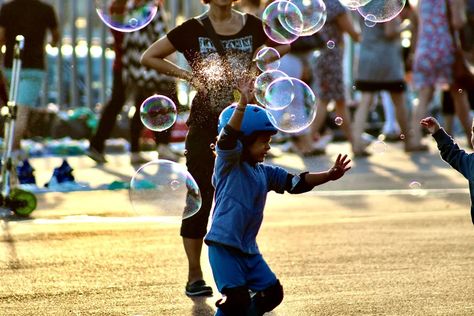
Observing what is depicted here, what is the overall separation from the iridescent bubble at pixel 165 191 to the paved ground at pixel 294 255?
1.29 feet

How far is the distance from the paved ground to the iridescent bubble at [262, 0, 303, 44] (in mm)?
1265

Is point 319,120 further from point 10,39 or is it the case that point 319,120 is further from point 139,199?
point 139,199

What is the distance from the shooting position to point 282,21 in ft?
25.9

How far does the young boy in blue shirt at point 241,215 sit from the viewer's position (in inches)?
211

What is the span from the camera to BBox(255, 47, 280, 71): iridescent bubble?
271 inches

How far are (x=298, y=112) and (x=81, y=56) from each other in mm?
12554

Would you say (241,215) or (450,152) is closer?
(241,215)

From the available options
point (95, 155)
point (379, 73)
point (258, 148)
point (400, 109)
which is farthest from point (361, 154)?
point (258, 148)

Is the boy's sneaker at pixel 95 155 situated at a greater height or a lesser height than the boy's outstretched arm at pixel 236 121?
lesser

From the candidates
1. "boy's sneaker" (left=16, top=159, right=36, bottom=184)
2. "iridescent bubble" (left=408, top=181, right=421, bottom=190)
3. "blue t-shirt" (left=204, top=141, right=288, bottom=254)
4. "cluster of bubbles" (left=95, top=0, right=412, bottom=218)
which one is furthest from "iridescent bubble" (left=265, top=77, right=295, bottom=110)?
"iridescent bubble" (left=408, top=181, right=421, bottom=190)

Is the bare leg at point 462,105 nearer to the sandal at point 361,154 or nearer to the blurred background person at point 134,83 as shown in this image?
the sandal at point 361,154

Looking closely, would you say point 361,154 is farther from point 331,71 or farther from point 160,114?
point 160,114

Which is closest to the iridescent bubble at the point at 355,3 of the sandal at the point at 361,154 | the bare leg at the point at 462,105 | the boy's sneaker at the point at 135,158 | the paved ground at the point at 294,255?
the paved ground at the point at 294,255

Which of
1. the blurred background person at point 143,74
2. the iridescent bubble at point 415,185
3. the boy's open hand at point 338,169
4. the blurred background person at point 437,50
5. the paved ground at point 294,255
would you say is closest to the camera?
the boy's open hand at point 338,169
